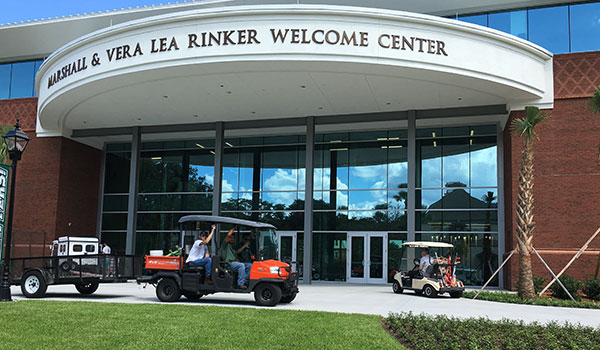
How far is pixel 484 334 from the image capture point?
31.3ft

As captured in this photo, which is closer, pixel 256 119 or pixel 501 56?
pixel 501 56

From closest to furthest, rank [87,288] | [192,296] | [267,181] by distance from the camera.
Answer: [192,296]
[87,288]
[267,181]

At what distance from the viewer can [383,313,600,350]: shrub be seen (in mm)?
9023

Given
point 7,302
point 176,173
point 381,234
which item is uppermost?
point 176,173

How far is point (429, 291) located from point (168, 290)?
26.4ft

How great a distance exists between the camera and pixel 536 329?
391 inches

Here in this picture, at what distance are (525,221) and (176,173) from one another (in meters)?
17.9

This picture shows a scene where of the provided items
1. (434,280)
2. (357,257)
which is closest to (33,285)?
(434,280)

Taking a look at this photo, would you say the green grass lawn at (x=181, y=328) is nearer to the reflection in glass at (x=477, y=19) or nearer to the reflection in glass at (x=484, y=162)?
the reflection in glass at (x=484, y=162)

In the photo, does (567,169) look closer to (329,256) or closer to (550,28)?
(550,28)

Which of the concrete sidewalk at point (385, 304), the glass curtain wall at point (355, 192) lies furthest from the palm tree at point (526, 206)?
the glass curtain wall at point (355, 192)

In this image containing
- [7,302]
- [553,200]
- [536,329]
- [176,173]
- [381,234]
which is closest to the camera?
[536,329]

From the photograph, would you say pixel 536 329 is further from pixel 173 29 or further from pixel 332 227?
pixel 332 227

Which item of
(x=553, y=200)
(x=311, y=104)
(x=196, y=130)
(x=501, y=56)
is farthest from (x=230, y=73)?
(x=553, y=200)
